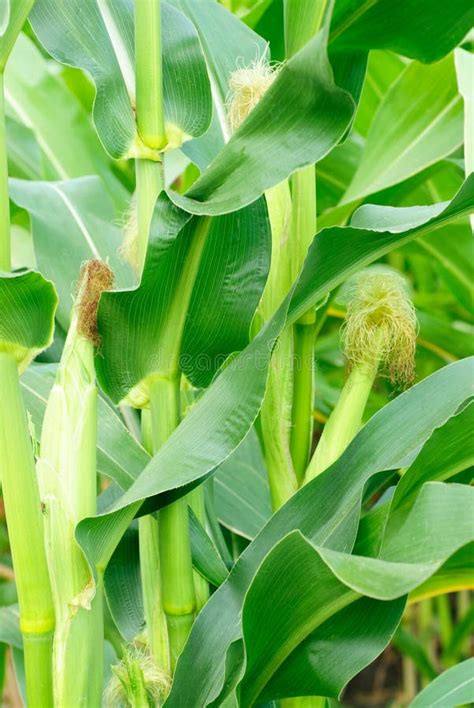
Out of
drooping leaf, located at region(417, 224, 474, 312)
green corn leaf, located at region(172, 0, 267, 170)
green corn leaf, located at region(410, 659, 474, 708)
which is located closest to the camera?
green corn leaf, located at region(410, 659, 474, 708)

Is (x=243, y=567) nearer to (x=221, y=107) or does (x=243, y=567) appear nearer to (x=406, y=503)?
(x=406, y=503)

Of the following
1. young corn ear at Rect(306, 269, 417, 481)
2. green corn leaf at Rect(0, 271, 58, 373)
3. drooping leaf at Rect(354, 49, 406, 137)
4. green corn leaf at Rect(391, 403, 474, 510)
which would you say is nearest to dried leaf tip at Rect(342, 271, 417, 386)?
young corn ear at Rect(306, 269, 417, 481)

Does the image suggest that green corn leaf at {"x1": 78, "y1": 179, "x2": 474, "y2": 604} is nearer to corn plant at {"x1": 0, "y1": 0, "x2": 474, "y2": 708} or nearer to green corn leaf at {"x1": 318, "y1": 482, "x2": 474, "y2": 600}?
corn plant at {"x1": 0, "y1": 0, "x2": 474, "y2": 708}

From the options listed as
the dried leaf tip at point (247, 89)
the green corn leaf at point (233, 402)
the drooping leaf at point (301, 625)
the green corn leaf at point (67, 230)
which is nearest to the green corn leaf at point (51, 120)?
the green corn leaf at point (67, 230)

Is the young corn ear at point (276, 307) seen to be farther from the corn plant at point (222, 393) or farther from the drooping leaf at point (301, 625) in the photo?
the drooping leaf at point (301, 625)

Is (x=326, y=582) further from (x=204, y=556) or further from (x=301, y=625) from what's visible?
(x=204, y=556)

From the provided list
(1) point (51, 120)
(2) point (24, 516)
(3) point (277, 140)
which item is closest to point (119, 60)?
(3) point (277, 140)
